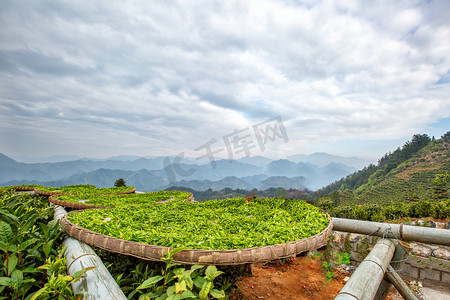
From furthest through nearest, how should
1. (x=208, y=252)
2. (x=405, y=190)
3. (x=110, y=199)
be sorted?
(x=405, y=190) < (x=110, y=199) < (x=208, y=252)

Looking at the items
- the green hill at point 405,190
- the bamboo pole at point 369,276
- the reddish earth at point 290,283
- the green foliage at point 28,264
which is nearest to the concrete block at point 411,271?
the reddish earth at point 290,283

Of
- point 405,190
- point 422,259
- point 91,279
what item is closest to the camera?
point 91,279

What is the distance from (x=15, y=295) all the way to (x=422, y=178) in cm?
3725

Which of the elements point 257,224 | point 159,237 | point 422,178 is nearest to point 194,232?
point 159,237

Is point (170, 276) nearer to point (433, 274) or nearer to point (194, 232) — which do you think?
point (194, 232)

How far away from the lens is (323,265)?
159 inches

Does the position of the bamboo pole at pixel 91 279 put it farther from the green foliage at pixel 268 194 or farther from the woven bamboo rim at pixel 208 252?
the green foliage at pixel 268 194

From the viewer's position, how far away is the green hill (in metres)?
6.31

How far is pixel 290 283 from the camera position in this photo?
343 centimetres

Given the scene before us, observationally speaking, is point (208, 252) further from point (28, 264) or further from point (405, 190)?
point (405, 190)

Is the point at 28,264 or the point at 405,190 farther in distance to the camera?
the point at 405,190

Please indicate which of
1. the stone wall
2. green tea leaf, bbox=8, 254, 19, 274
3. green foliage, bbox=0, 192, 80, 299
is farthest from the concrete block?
green tea leaf, bbox=8, 254, 19, 274

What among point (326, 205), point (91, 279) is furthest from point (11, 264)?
point (326, 205)

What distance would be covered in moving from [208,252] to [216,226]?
765mm
